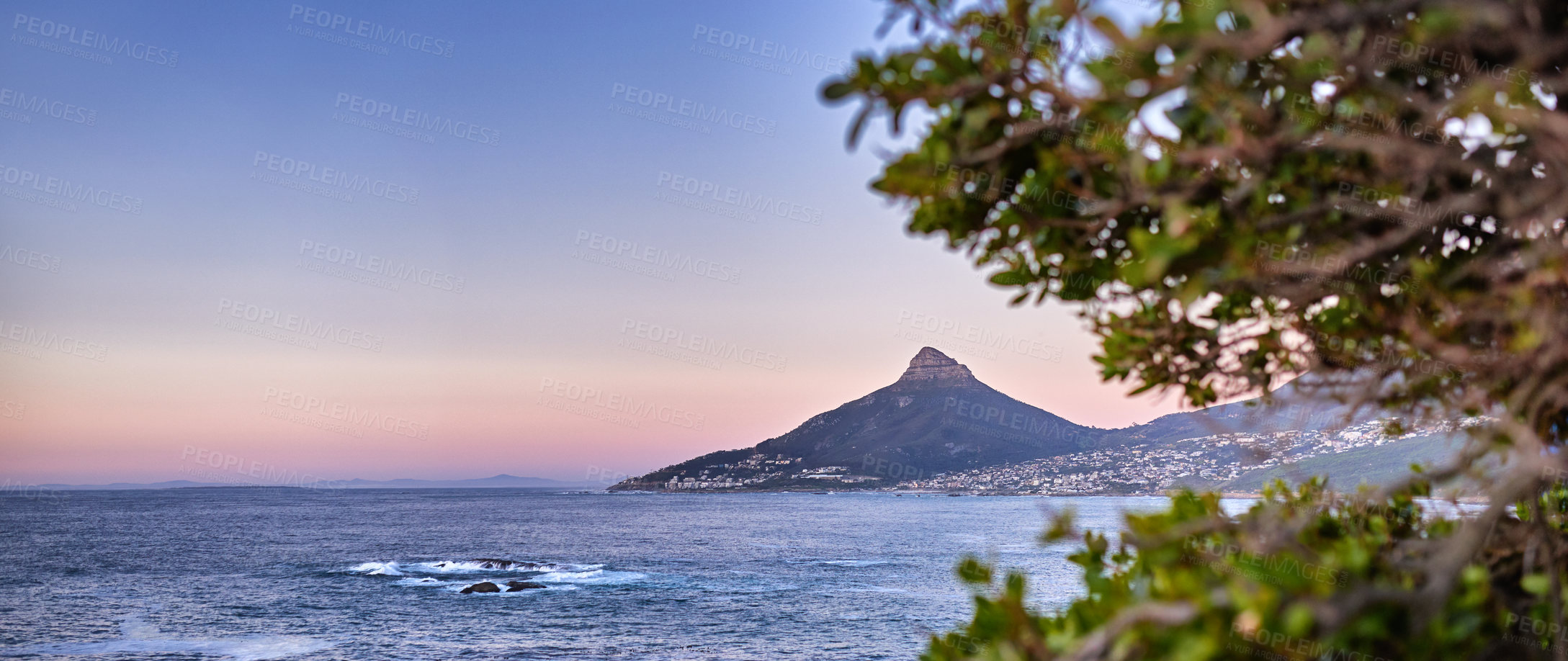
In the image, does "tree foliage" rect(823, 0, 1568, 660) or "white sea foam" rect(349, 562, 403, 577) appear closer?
"tree foliage" rect(823, 0, 1568, 660)

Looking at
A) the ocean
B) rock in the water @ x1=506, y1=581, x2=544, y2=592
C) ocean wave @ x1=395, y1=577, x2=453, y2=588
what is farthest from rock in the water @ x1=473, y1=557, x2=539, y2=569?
rock in the water @ x1=506, y1=581, x2=544, y2=592

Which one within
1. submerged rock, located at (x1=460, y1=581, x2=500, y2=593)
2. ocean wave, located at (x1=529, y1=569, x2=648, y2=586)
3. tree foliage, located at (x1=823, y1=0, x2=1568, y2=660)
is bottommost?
ocean wave, located at (x1=529, y1=569, x2=648, y2=586)

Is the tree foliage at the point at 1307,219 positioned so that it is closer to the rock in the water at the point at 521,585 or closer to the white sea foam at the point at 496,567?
the rock in the water at the point at 521,585

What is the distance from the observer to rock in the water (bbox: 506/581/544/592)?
5506 cm

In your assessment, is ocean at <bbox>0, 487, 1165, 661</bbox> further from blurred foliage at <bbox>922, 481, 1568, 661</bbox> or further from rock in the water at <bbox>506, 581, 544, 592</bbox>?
blurred foliage at <bbox>922, 481, 1568, 661</bbox>

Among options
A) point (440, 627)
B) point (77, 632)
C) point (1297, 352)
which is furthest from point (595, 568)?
point (1297, 352)

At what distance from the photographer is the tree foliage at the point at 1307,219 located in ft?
7.38

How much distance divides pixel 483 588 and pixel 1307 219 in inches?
Answer: 2285

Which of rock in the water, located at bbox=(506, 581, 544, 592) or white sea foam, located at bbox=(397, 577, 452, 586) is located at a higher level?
rock in the water, located at bbox=(506, 581, 544, 592)

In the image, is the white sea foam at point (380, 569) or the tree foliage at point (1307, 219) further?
the white sea foam at point (380, 569)

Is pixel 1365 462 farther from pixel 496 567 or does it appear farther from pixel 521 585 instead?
pixel 521 585

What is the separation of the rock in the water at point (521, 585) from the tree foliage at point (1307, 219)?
56601 millimetres

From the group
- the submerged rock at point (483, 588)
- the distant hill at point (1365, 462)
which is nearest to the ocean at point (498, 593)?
the submerged rock at point (483, 588)

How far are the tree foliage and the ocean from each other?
1.65 meters
